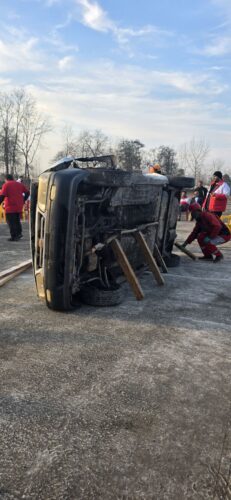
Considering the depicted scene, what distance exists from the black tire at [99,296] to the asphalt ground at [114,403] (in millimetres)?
107

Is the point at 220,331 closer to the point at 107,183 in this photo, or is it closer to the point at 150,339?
the point at 150,339

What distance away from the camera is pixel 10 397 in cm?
246

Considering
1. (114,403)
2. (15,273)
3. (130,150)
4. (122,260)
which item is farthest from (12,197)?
(130,150)

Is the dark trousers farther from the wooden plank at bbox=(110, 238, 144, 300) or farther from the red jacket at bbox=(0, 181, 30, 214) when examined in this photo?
the wooden plank at bbox=(110, 238, 144, 300)

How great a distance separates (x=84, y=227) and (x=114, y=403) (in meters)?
2.03

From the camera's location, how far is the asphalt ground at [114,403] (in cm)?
181

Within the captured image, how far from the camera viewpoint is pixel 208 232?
7.39 m

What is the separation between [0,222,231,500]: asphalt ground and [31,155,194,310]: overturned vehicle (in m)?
0.29

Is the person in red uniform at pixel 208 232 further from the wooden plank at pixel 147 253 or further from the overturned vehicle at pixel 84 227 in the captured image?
the wooden plank at pixel 147 253

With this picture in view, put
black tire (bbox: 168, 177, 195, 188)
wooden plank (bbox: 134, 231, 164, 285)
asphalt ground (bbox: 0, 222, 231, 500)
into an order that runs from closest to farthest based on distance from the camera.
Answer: asphalt ground (bbox: 0, 222, 231, 500), wooden plank (bbox: 134, 231, 164, 285), black tire (bbox: 168, 177, 195, 188)

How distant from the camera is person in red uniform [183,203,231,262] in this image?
7273mm

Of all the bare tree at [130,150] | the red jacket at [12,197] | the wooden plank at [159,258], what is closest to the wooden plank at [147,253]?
the wooden plank at [159,258]

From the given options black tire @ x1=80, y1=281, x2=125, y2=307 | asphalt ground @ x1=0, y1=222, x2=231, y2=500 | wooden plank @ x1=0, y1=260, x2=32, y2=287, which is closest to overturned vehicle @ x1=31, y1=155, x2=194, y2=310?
black tire @ x1=80, y1=281, x2=125, y2=307

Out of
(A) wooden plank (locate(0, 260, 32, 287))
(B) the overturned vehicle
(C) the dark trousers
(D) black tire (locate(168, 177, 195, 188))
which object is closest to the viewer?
(B) the overturned vehicle
